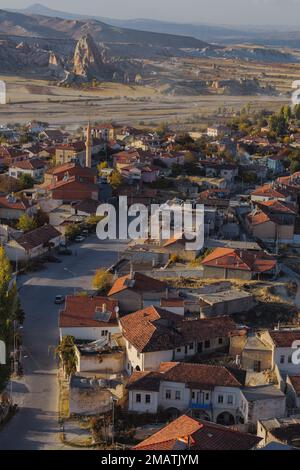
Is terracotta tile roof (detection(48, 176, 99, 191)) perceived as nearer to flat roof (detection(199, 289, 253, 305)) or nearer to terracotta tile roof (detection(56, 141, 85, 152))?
terracotta tile roof (detection(56, 141, 85, 152))

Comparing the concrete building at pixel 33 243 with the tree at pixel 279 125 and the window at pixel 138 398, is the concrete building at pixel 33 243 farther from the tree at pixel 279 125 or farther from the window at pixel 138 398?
the tree at pixel 279 125

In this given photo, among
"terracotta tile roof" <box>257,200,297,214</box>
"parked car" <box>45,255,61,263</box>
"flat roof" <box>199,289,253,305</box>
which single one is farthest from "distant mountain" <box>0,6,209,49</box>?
"flat roof" <box>199,289,253,305</box>

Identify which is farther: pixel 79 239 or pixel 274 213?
pixel 274 213

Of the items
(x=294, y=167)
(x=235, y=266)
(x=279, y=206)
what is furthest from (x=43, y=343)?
(x=294, y=167)

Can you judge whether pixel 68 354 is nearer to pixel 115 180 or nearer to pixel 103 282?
pixel 103 282

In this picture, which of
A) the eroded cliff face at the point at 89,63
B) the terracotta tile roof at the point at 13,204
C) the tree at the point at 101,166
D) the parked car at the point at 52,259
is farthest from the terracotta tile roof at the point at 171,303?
the eroded cliff face at the point at 89,63

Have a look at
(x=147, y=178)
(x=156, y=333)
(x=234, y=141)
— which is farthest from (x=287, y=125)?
(x=156, y=333)
